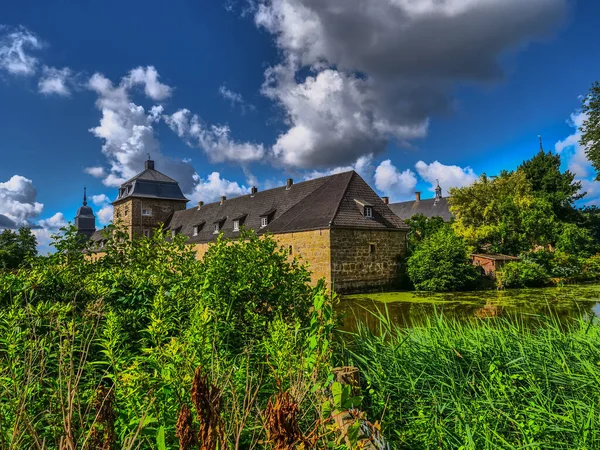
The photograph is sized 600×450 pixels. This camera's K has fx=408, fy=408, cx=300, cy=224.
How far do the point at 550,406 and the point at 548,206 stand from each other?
93.9 ft

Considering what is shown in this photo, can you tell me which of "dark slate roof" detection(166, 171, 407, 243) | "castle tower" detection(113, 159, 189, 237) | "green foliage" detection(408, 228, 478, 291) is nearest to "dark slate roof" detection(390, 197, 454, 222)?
"dark slate roof" detection(166, 171, 407, 243)

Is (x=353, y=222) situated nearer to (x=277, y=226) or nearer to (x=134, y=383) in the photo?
(x=277, y=226)

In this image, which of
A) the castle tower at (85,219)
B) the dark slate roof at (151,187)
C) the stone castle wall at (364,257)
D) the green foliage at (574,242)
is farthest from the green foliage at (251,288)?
the castle tower at (85,219)

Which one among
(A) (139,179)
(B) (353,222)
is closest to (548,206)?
(B) (353,222)

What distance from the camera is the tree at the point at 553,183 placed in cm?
3353

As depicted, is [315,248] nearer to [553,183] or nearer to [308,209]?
[308,209]

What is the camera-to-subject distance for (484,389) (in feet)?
11.0

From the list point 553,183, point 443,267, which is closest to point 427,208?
point 553,183

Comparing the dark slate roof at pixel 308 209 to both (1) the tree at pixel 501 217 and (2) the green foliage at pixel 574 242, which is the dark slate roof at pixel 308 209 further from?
(2) the green foliage at pixel 574 242

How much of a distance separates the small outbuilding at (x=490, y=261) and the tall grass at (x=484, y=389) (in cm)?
1969

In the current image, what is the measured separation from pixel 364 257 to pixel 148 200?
29002 millimetres

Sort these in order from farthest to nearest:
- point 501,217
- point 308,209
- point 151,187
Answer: point 151,187
point 501,217
point 308,209

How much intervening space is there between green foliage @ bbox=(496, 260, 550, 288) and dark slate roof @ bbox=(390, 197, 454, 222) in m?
18.8

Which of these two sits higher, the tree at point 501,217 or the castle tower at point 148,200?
the castle tower at point 148,200
